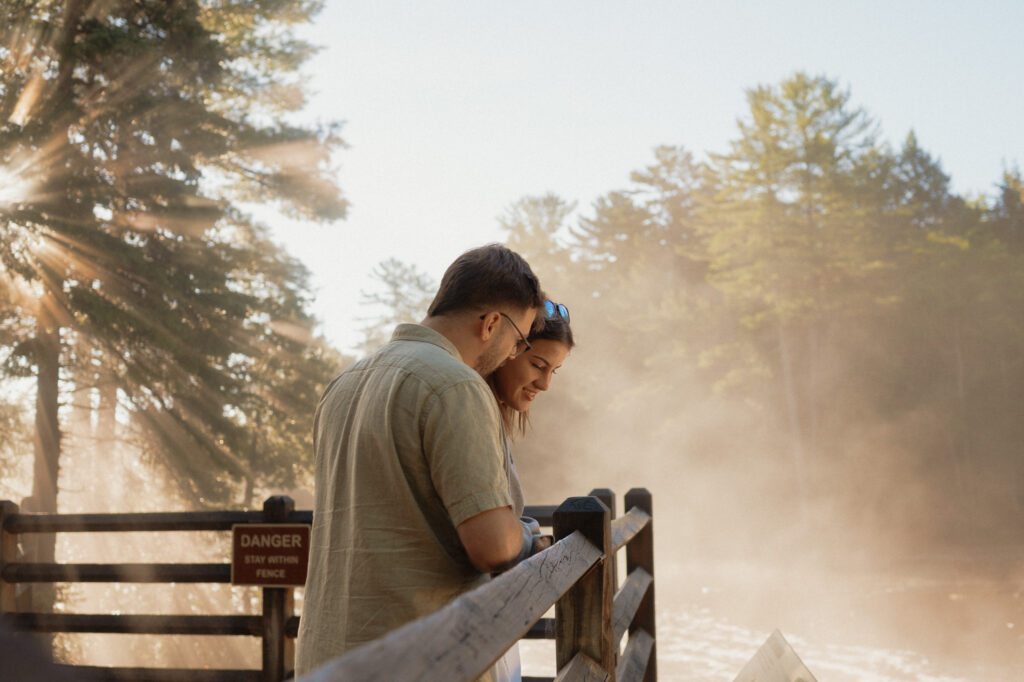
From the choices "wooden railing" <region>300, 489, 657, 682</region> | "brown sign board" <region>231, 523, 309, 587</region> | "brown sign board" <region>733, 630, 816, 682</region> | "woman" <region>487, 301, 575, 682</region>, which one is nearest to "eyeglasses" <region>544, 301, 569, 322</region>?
"woman" <region>487, 301, 575, 682</region>

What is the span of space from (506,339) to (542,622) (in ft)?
7.47

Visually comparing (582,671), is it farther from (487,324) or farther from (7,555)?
(7,555)

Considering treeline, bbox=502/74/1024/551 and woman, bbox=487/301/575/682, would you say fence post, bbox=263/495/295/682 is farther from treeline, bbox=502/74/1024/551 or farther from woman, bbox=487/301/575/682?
treeline, bbox=502/74/1024/551

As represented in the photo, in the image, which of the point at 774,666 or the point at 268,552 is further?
the point at 268,552

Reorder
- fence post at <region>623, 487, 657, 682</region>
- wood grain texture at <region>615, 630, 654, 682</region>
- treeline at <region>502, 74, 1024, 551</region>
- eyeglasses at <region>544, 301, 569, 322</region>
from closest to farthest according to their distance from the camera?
1. eyeglasses at <region>544, 301, 569, 322</region>
2. wood grain texture at <region>615, 630, 654, 682</region>
3. fence post at <region>623, 487, 657, 682</region>
4. treeline at <region>502, 74, 1024, 551</region>

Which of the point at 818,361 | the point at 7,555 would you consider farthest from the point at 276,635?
the point at 818,361

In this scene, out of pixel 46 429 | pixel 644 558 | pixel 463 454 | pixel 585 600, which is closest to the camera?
pixel 463 454

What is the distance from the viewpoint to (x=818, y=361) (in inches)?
1277

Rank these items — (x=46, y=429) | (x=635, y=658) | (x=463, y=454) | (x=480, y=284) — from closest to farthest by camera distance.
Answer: (x=463, y=454), (x=480, y=284), (x=635, y=658), (x=46, y=429)

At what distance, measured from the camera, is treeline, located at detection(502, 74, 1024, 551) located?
27984 millimetres

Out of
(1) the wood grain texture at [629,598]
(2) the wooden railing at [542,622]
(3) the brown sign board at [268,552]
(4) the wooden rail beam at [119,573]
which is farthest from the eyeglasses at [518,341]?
(4) the wooden rail beam at [119,573]

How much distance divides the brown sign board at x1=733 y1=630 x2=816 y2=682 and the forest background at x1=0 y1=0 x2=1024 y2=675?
7475 millimetres

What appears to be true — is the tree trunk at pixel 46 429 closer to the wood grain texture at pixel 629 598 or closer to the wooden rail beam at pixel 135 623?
the wooden rail beam at pixel 135 623

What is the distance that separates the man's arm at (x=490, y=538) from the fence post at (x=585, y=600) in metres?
0.50
